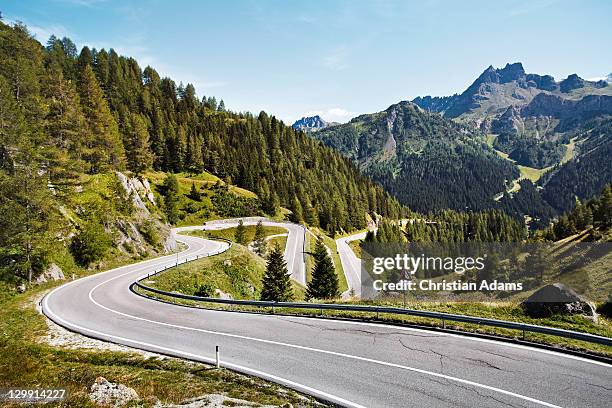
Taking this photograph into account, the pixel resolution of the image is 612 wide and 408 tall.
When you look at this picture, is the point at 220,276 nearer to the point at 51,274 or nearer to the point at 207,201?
the point at 51,274

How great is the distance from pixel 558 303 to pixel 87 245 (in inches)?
1704

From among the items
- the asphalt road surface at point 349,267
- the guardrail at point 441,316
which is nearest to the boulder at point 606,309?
the guardrail at point 441,316

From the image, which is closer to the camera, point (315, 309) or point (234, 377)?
point (234, 377)

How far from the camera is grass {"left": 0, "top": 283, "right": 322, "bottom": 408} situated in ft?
34.4

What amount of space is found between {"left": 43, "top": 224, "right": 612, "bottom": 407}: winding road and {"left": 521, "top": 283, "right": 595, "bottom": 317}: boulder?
6.40 m

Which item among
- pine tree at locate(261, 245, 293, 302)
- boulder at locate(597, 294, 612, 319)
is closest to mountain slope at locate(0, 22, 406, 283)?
pine tree at locate(261, 245, 293, 302)

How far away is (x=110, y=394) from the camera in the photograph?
9.82 meters

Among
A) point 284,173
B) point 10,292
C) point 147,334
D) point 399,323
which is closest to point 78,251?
point 10,292

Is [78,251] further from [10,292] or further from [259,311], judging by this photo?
[259,311]

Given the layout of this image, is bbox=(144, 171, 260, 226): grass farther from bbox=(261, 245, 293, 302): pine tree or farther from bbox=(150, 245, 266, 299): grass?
bbox=(261, 245, 293, 302): pine tree

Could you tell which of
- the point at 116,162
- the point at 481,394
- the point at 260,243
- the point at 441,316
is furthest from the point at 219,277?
the point at 116,162

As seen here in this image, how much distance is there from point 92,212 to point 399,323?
40163 mm

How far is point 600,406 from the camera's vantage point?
887 centimetres

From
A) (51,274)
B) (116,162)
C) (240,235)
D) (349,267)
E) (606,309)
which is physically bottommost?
(349,267)
